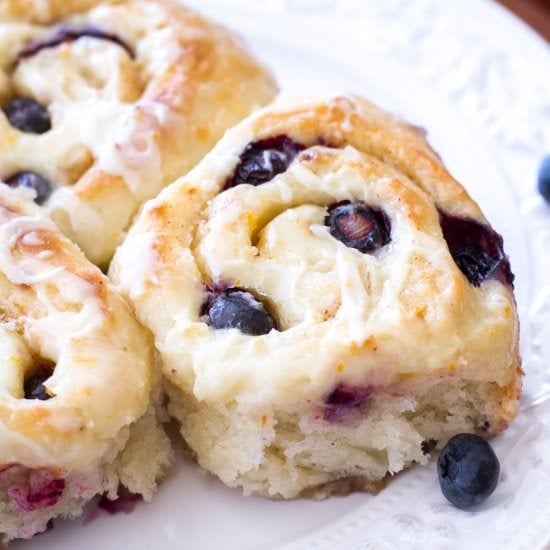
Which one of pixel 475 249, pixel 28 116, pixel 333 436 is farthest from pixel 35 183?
pixel 475 249

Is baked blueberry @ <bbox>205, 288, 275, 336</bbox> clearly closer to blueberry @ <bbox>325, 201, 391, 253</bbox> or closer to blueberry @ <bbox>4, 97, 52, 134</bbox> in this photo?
blueberry @ <bbox>325, 201, 391, 253</bbox>

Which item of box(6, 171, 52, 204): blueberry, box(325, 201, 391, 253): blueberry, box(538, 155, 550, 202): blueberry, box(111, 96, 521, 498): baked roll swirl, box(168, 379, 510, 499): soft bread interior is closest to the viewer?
box(111, 96, 521, 498): baked roll swirl

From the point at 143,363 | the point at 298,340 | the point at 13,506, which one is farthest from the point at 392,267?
the point at 13,506

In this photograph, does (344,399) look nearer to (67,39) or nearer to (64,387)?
(64,387)

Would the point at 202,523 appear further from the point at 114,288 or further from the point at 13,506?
the point at 114,288

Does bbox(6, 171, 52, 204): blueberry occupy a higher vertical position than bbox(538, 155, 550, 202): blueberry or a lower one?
lower

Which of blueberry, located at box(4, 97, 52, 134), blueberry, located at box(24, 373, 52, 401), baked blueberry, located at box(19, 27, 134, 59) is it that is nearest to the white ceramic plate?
blueberry, located at box(24, 373, 52, 401)
